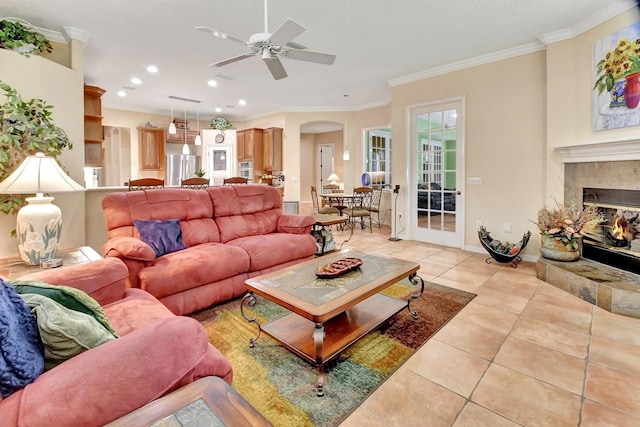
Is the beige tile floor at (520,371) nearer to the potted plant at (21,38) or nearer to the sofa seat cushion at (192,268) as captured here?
the sofa seat cushion at (192,268)

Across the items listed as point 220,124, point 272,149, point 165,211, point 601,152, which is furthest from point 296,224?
point 220,124

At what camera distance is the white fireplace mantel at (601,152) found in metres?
2.94

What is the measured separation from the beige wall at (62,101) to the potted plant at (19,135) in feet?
0.83

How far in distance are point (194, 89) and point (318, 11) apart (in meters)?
3.77

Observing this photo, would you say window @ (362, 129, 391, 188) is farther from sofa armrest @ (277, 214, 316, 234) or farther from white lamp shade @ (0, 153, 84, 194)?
white lamp shade @ (0, 153, 84, 194)

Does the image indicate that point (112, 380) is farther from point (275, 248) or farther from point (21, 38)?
point (21, 38)

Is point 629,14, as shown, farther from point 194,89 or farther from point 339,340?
point 194,89

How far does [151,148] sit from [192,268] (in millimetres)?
6428

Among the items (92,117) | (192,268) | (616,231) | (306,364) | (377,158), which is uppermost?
(92,117)

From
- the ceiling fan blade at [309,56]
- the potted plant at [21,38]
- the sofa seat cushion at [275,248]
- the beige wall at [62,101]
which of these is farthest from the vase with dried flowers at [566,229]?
the potted plant at [21,38]

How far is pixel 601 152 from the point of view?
3219 millimetres

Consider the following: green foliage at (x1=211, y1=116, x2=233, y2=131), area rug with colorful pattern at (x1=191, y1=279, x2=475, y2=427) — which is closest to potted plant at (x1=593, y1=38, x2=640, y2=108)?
area rug with colorful pattern at (x1=191, y1=279, x2=475, y2=427)

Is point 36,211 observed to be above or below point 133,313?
above

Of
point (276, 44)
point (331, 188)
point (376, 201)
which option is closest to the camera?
point (276, 44)
